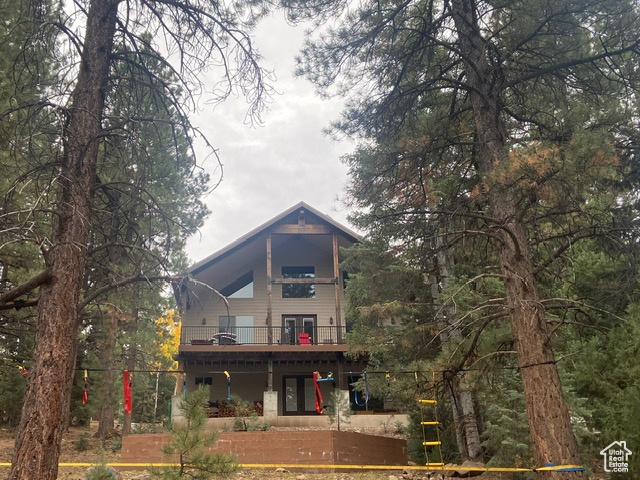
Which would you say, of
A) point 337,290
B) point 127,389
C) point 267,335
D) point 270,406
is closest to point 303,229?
point 337,290

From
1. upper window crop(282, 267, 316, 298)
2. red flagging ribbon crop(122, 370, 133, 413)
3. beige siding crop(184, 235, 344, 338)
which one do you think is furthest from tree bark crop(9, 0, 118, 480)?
upper window crop(282, 267, 316, 298)

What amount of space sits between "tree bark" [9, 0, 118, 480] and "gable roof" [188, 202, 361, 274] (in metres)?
15.1

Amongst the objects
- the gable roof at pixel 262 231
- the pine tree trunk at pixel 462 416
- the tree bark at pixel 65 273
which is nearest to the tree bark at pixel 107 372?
the gable roof at pixel 262 231

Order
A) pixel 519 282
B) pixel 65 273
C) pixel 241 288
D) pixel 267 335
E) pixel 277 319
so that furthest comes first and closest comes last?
pixel 241 288 → pixel 277 319 → pixel 267 335 → pixel 519 282 → pixel 65 273

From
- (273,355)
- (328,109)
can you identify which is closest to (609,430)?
(328,109)

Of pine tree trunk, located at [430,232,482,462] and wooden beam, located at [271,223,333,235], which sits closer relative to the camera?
pine tree trunk, located at [430,232,482,462]

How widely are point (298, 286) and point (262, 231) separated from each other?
11.6 feet

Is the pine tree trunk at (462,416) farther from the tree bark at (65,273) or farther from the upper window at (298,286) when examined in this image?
the upper window at (298,286)

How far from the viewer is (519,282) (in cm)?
586

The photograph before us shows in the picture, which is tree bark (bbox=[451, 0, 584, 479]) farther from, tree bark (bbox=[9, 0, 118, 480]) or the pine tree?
tree bark (bbox=[9, 0, 118, 480])

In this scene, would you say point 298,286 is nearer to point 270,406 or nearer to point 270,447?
point 270,406

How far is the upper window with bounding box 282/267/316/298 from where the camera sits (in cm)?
2302

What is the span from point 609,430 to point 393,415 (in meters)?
11.1

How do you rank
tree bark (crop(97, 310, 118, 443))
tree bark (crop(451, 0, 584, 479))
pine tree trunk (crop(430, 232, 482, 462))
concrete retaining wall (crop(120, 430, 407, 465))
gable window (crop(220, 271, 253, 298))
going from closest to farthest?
1. tree bark (crop(451, 0, 584, 479))
2. concrete retaining wall (crop(120, 430, 407, 465))
3. pine tree trunk (crop(430, 232, 482, 462))
4. tree bark (crop(97, 310, 118, 443))
5. gable window (crop(220, 271, 253, 298))
